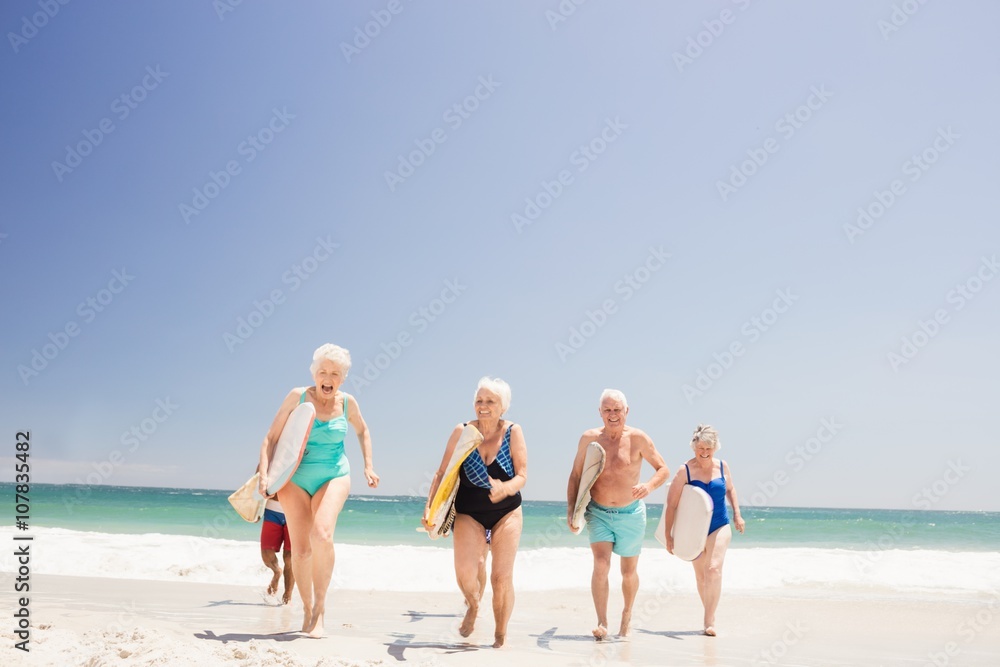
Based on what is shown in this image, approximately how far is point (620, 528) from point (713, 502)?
1041mm

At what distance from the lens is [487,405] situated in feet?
17.4

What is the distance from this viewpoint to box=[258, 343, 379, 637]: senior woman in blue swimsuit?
17.5ft

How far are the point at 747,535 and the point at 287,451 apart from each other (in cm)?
2882

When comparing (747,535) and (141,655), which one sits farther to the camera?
(747,535)

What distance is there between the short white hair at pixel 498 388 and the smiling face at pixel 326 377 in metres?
1.08

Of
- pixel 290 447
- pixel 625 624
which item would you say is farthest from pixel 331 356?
pixel 625 624

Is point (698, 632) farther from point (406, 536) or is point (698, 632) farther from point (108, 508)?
A: point (108, 508)

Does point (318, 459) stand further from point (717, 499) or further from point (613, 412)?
point (717, 499)

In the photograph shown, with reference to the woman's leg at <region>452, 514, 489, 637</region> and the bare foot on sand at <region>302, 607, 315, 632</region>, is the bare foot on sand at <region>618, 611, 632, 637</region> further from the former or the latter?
the bare foot on sand at <region>302, 607, 315, 632</region>

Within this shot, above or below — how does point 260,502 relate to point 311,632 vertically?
above

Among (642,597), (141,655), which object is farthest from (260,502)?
(642,597)

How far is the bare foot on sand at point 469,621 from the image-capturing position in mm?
5621

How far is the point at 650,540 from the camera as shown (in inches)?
960

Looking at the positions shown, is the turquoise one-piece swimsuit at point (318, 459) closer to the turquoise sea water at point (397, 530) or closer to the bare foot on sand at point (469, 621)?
the bare foot on sand at point (469, 621)
